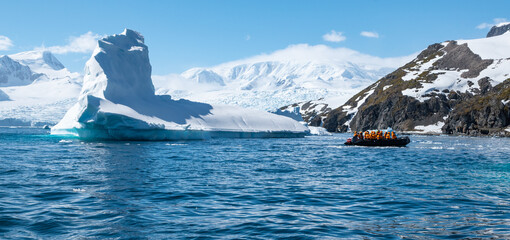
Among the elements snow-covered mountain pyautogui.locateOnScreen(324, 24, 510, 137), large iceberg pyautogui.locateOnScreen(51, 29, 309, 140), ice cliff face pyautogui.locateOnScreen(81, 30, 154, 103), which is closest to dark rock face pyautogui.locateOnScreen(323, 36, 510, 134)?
snow-covered mountain pyautogui.locateOnScreen(324, 24, 510, 137)

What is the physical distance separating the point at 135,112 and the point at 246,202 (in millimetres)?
42430

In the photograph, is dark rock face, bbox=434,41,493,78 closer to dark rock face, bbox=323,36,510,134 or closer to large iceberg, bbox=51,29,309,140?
dark rock face, bbox=323,36,510,134

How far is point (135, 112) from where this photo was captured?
185 feet

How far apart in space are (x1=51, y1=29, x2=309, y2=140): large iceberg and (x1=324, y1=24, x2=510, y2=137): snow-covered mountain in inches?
2590

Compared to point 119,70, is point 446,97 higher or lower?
higher

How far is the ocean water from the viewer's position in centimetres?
1239


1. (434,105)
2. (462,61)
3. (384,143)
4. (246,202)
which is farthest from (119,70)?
(462,61)

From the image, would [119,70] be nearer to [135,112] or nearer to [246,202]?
[135,112]

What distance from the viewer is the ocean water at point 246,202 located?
1239 centimetres

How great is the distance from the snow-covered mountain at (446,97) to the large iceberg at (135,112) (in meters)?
65.8

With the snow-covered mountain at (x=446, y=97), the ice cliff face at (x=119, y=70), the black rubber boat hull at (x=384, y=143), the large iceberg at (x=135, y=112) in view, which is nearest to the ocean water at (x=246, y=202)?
the large iceberg at (x=135, y=112)

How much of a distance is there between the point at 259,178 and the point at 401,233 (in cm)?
1157

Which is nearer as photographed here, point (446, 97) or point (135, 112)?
point (135, 112)

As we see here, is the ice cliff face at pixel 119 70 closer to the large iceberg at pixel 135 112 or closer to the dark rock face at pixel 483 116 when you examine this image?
the large iceberg at pixel 135 112
